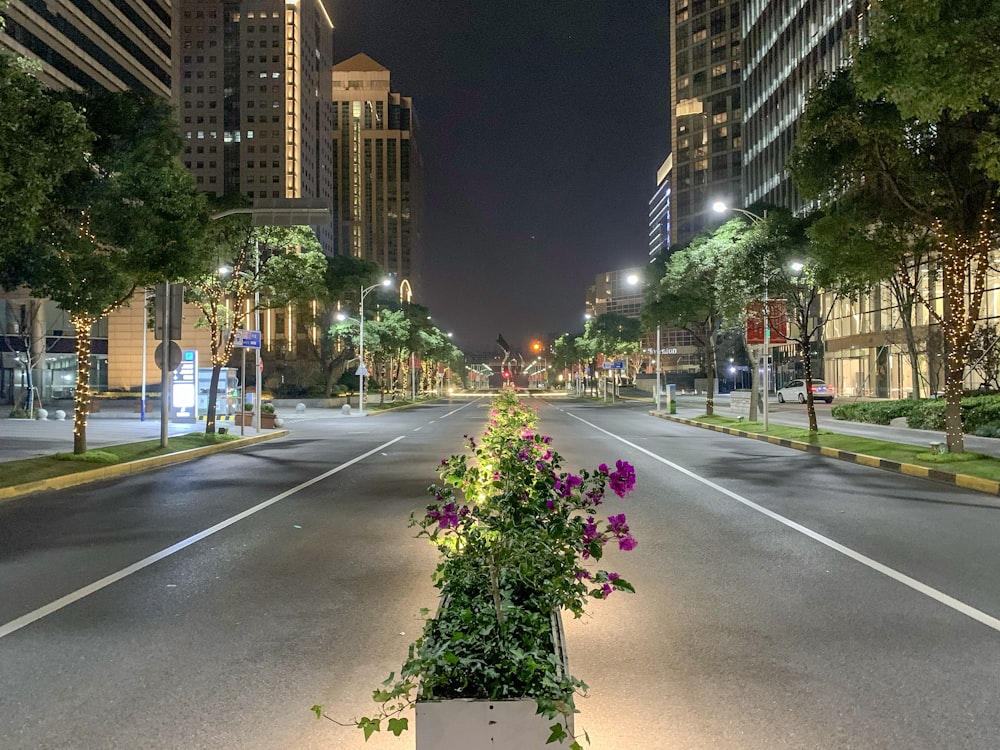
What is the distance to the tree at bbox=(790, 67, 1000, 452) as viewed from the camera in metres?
16.3

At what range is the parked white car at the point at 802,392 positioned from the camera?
53562mm

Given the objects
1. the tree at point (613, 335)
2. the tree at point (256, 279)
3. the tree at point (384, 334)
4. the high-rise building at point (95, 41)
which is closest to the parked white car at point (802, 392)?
the tree at point (613, 335)

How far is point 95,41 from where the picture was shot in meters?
73.1

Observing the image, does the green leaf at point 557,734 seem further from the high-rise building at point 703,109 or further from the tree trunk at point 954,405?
the high-rise building at point 703,109

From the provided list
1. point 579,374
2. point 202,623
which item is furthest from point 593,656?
point 579,374

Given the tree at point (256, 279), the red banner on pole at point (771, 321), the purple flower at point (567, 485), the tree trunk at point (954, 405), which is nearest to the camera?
the purple flower at point (567, 485)

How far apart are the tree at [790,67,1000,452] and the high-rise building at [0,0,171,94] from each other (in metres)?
54.8

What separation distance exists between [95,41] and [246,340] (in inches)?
2453

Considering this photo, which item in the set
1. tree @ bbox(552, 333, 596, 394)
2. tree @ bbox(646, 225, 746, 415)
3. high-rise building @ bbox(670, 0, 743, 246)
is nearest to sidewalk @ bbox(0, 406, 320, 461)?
tree @ bbox(646, 225, 746, 415)

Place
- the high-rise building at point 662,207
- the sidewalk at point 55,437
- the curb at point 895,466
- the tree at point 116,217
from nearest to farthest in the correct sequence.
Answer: the curb at point 895,466, the tree at point 116,217, the sidewalk at point 55,437, the high-rise building at point 662,207

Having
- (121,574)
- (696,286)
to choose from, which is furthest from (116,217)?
(696,286)

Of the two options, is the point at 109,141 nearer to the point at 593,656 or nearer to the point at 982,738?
the point at 593,656

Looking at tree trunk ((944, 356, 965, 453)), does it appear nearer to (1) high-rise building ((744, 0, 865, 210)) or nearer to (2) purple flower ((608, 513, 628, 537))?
(2) purple flower ((608, 513, 628, 537))

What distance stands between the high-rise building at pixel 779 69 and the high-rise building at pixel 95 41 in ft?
174
